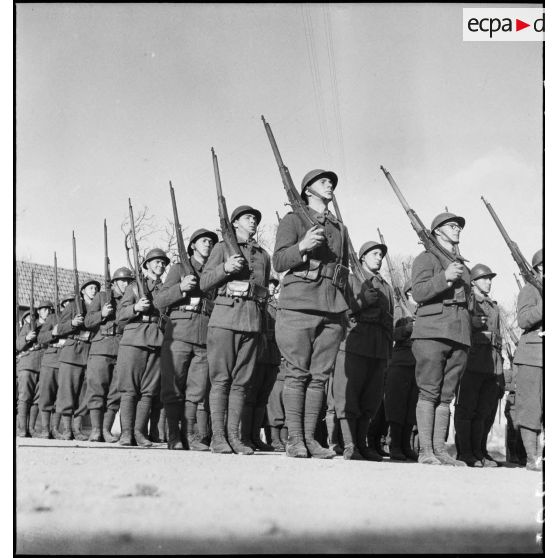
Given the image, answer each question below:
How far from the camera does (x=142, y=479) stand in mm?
4172

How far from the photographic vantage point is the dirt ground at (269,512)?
3031 millimetres

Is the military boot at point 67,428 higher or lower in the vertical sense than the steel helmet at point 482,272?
lower

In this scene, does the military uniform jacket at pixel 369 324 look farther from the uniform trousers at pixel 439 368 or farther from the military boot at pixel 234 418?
the military boot at pixel 234 418

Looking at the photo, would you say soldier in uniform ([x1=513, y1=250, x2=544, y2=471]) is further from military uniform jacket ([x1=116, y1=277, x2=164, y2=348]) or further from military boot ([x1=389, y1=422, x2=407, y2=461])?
military uniform jacket ([x1=116, y1=277, x2=164, y2=348])

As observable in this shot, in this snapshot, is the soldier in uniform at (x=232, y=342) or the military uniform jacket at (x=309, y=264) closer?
the military uniform jacket at (x=309, y=264)

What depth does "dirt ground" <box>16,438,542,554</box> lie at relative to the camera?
119 inches

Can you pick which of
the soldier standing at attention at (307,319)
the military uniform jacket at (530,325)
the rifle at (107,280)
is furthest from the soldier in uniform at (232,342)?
the rifle at (107,280)

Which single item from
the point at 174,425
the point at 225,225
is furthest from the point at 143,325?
the point at 225,225

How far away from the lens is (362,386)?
6.95m

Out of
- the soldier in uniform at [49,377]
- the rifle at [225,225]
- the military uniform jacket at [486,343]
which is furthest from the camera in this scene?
the soldier in uniform at [49,377]

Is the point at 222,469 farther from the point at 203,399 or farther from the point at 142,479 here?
the point at 203,399

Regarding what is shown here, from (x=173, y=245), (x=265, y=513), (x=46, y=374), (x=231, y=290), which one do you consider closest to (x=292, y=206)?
(x=231, y=290)

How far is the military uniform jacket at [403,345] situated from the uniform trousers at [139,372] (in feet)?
9.10

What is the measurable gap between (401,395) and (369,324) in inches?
61.9
